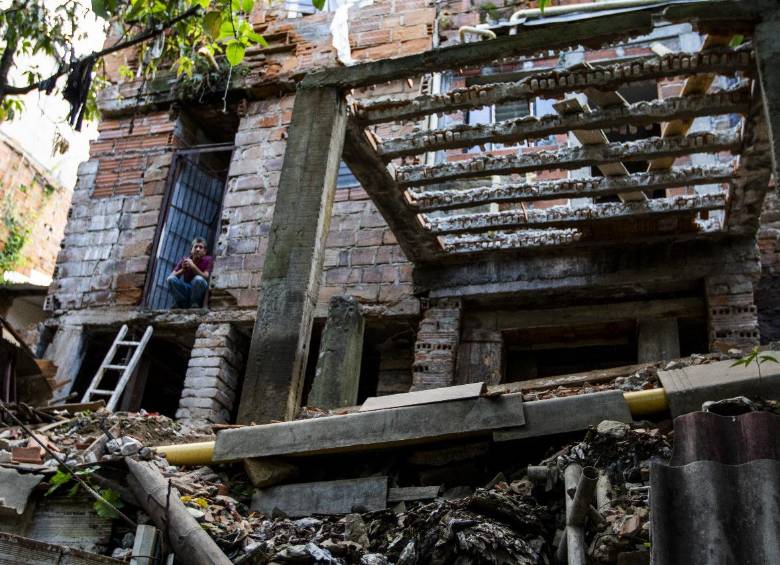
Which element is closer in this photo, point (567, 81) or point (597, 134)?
point (567, 81)

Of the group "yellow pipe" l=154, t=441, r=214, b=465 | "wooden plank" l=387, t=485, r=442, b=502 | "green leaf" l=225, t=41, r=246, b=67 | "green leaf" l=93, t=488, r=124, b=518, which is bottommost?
"green leaf" l=93, t=488, r=124, b=518

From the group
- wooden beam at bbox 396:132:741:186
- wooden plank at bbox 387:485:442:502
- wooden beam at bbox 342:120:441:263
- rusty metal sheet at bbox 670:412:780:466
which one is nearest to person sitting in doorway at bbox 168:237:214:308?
wooden beam at bbox 342:120:441:263

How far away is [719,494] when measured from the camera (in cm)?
259

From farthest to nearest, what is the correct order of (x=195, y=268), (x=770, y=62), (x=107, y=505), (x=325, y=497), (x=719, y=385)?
(x=195, y=268) → (x=770, y=62) → (x=325, y=497) → (x=107, y=505) → (x=719, y=385)

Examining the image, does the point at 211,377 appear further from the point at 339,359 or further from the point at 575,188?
the point at 575,188

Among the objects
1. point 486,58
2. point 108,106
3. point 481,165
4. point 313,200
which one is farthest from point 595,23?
point 108,106

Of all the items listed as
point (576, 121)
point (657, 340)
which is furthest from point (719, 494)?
point (657, 340)

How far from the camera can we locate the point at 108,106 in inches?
452

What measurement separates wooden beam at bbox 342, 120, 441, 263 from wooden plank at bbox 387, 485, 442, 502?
331 cm

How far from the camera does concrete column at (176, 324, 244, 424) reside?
8984 mm

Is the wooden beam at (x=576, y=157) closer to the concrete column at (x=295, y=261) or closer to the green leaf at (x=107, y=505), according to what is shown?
the concrete column at (x=295, y=261)

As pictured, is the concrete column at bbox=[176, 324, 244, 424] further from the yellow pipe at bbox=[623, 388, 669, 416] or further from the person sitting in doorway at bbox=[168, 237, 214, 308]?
the yellow pipe at bbox=[623, 388, 669, 416]

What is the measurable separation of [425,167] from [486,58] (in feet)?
3.94

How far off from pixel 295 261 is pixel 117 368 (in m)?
4.62
